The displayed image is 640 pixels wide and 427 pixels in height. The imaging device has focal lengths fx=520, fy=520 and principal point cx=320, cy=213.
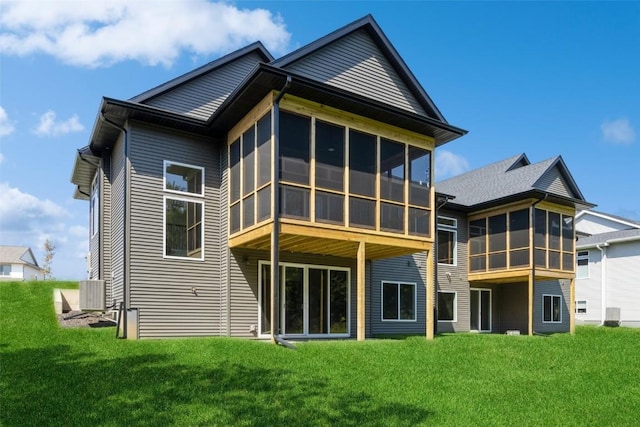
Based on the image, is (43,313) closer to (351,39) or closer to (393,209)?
(393,209)

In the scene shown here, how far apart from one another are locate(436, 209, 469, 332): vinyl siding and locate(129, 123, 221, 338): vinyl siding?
9723 millimetres

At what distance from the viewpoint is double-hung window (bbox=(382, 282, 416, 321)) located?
56.5 ft

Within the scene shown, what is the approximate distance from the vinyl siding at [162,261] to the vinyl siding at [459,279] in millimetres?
9723

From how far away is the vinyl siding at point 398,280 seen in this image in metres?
16.8

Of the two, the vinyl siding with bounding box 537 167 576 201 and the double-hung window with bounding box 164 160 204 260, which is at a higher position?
the vinyl siding with bounding box 537 167 576 201

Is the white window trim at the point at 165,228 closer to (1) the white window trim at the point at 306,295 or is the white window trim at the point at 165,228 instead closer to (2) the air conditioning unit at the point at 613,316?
(1) the white window trim at the point at 306,295

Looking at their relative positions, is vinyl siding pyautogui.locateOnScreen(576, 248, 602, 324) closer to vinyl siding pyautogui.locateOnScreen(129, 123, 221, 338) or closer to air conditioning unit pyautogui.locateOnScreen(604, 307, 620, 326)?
air conditioning unit pyautogui.locateOnScreen(604, 307, 620, 326)

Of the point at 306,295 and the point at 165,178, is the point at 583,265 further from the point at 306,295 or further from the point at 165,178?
the point at 165,178

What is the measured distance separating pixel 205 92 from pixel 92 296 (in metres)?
6.07

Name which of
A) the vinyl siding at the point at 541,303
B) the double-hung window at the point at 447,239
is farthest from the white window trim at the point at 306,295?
the vinyl siding at the point at 541,303

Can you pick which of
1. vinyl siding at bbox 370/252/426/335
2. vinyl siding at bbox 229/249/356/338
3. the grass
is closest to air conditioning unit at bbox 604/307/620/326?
vinyl siding at bbox 370/252/426/335

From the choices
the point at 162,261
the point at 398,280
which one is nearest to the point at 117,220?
the point at 162,261

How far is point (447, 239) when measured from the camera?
20406mm

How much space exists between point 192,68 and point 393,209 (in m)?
6.49
